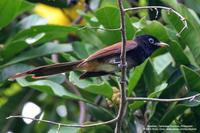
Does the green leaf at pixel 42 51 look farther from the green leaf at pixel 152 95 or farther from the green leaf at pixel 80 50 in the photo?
the green leaf at pixel 152 95

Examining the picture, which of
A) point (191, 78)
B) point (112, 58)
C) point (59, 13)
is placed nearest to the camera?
point (191, 78)

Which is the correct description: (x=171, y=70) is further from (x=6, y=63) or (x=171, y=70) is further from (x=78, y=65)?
(x=6, y=63)

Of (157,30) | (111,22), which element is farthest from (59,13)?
(157,30)

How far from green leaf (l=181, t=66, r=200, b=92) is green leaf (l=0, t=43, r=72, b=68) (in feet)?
3.74

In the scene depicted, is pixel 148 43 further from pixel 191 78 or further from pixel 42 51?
pixel 42 51

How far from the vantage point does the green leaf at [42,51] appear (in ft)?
15.1

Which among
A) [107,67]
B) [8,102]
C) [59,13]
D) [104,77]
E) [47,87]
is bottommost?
[8,102]

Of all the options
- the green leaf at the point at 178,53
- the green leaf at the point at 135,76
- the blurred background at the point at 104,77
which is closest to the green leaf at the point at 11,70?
the blurred background at the point at 104,77

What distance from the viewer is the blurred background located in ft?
13.0

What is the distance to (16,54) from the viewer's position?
464 centimetres

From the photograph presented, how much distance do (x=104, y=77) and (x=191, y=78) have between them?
69 centimetres

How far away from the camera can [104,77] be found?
4.27m

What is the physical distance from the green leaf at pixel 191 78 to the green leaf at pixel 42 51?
1.14 metres

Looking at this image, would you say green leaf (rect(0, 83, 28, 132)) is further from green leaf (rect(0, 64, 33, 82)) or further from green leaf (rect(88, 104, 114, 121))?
green leaf (rect(88, 104, 114, 121))
